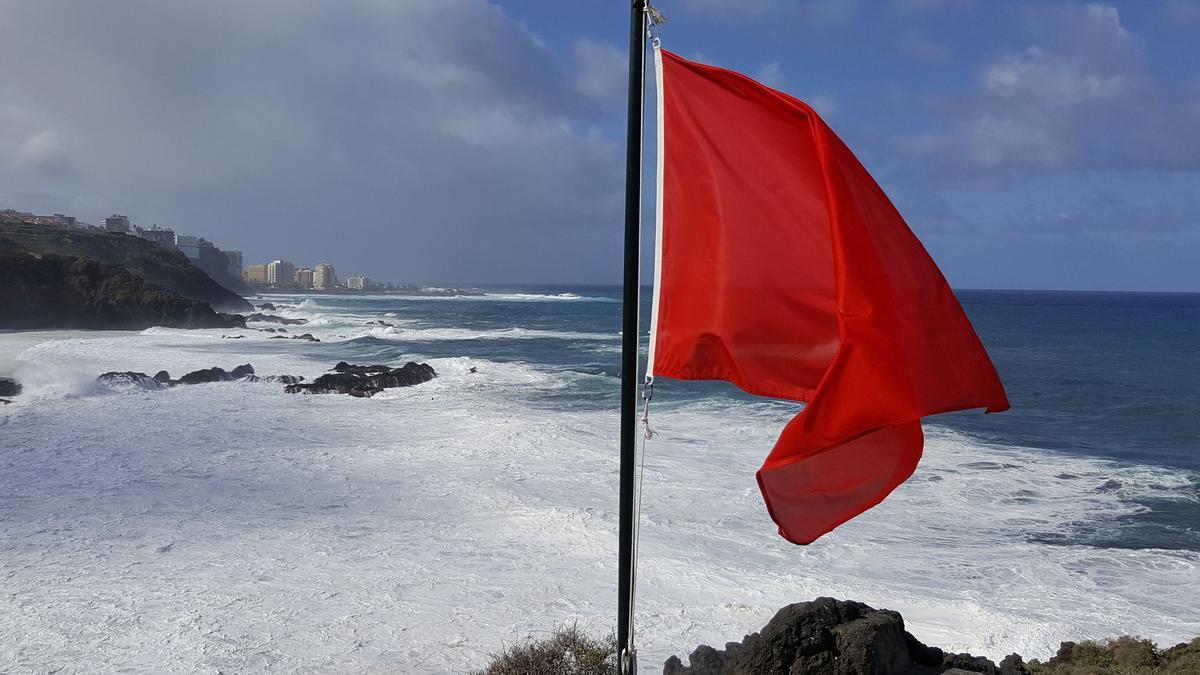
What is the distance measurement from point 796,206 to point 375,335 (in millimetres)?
48522

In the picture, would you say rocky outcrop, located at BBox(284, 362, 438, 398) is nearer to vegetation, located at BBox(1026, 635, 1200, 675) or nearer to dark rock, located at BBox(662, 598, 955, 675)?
vegetation, located at BBox(1026, 635, 1200, 675)

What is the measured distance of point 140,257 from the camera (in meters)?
75.6

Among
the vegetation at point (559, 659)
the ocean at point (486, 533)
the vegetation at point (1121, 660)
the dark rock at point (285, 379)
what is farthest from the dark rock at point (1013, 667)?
the dark rock at point (285, 379)

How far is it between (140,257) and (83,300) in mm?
28355

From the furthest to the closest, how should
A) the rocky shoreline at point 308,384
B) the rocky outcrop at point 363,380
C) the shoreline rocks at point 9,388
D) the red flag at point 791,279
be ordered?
the rocky outcrop at point 363,380, the rocky shoreline at point 308,384, the shoreline rocks at point 9,388, the red flag at point 791,279

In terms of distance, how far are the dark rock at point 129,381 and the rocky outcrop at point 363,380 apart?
3484mm

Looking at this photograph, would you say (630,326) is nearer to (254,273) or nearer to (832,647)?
(832,647)

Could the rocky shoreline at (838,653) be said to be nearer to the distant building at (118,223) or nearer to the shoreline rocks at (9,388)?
the shoreline rocks at (9,388)

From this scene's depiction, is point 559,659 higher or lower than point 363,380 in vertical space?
lower

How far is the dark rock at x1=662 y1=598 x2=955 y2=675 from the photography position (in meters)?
5.62

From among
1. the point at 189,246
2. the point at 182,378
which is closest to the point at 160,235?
the point at 189,246

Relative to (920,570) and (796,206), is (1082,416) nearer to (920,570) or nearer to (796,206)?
(920,570)

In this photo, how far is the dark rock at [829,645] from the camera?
5625mm

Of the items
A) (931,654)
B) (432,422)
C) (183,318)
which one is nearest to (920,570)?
(931,654)
